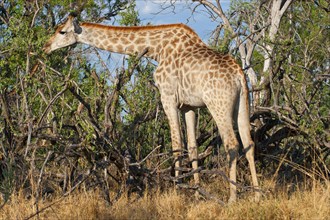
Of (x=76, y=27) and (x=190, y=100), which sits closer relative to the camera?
(x=190, y=100)

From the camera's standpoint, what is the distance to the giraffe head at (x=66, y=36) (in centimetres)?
804

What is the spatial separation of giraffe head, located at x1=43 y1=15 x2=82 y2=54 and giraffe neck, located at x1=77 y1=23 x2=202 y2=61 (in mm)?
78

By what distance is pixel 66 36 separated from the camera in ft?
26.4

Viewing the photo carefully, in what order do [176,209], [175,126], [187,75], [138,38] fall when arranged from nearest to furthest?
[176,209], [187,75], [175,126], [138,38]

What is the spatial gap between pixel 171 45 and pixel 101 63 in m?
0.93

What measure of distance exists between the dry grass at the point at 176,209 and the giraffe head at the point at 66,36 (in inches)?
95.9

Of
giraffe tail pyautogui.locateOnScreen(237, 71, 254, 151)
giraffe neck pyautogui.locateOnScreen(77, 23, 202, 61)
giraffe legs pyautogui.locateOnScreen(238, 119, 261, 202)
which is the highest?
giraffe neck pyautogui.locateOnScreen(77, 23, 202, 61)

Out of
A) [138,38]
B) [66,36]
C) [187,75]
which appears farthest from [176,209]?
[66,36]

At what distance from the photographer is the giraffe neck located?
7.70 meters

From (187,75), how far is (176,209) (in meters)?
1.78

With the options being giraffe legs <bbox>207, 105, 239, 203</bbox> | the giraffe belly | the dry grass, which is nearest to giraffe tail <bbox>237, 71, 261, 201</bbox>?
giraffe legs <bbox>207, 105, 239, 203</bbox>

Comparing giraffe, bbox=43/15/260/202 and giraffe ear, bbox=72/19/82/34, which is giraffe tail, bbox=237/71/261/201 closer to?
giraffe, bbox=43/15/260/202

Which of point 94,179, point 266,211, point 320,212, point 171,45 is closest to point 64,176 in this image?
point 94,179

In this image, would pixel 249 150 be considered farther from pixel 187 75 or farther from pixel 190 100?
pixel 187 75
